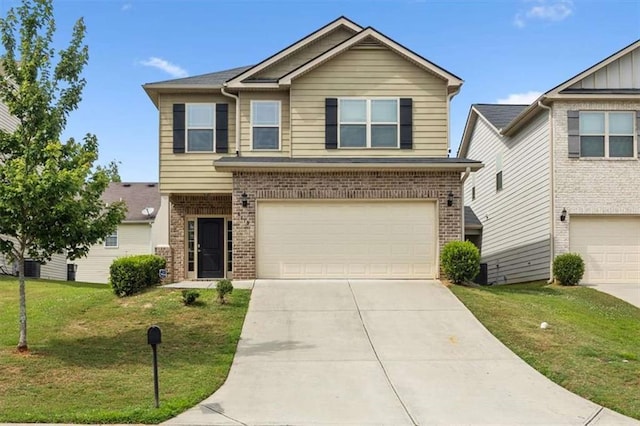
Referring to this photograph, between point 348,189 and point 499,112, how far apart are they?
11193 mm

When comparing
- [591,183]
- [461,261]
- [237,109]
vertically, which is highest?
[237,109]

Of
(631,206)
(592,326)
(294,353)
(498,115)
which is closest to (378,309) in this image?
(294,353)

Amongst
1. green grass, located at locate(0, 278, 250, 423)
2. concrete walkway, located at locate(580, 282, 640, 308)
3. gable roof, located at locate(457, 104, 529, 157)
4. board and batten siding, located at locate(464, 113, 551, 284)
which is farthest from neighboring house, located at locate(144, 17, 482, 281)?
gable roof, located at locate(457, 104, 529, 157)

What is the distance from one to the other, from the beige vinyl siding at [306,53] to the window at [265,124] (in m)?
0.98

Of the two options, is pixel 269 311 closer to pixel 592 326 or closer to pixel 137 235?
pixel 592 326

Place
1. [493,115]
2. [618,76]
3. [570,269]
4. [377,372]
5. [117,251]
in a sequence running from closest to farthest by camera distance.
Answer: [377,372] < [570,269] < [618,76] < [493,115] < [117,251]

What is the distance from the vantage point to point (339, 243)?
56.5 feet

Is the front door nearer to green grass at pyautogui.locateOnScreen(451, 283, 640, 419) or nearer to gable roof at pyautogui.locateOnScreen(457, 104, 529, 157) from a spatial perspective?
green grass at pyautogui.locateOnScreen(451, 283, 640, 419)

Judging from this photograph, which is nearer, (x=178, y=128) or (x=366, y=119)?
(x=366, y=119)

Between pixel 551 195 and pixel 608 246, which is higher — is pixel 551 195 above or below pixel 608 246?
above

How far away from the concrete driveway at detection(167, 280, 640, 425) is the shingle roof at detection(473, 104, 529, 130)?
37.5 ft

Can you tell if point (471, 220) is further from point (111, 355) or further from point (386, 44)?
point (111, 355)

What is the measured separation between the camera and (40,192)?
32.3 feet

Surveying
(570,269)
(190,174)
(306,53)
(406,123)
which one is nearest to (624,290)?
(570,269)
